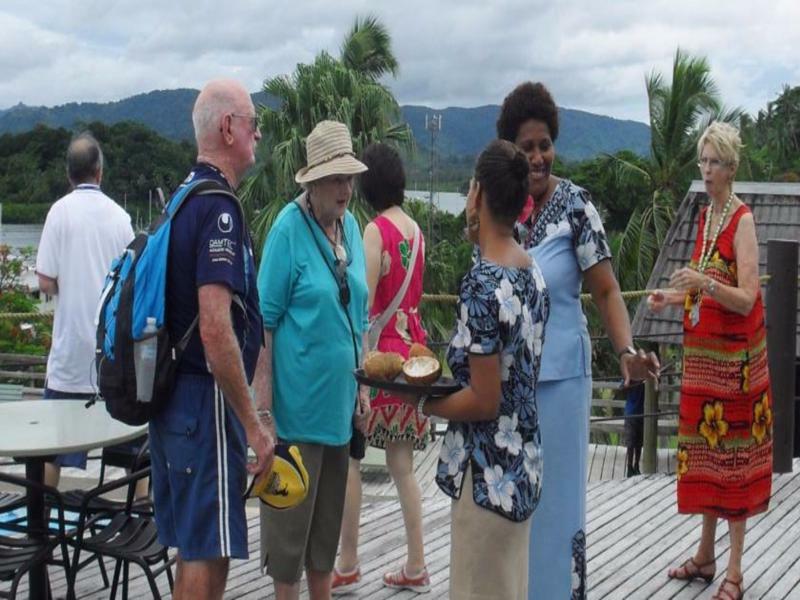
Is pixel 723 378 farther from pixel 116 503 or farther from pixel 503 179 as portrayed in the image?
pixel 116 503

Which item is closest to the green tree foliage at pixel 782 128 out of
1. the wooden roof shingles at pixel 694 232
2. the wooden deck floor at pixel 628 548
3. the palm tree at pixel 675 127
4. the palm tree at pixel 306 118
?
the palm tree at pixel 675 127

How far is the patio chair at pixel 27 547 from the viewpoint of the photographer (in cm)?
339

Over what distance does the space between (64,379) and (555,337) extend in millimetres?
2517

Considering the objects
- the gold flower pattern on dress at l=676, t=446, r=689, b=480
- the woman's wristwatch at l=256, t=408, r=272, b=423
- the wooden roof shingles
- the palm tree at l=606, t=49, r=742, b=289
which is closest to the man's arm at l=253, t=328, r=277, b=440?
the woman's wristwatch at l=256, t=408, r=272, b=423

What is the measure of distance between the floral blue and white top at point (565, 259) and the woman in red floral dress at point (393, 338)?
0.97 meters

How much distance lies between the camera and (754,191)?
1345 cm

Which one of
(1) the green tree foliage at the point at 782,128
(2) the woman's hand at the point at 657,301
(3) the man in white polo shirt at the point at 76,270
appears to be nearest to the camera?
(2) the woman's hand at the point at 657,301

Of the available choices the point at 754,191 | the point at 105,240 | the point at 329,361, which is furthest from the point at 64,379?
the point at 754,191

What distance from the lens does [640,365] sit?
10.9 feet

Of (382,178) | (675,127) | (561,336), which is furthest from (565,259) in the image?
(675,127)

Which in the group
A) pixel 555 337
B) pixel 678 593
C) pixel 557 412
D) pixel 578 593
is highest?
pixel 555 337

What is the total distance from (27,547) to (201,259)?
146 centimetres

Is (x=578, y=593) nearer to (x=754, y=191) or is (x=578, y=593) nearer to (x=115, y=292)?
(x=115, y=292)

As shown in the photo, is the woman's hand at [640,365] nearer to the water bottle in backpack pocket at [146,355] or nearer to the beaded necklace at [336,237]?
the beaded necklace at [336,237]
